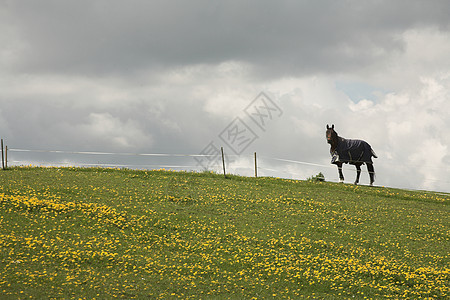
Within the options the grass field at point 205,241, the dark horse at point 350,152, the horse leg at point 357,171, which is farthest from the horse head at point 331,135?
the grass field at point 205,241

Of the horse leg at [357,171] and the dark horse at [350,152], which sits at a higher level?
the dark horse at [350,152]

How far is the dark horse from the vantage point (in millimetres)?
41656

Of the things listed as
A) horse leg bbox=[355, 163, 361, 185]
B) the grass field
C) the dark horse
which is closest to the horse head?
the dark horse

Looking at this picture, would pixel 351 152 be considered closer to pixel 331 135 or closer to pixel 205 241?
pixel 331 135

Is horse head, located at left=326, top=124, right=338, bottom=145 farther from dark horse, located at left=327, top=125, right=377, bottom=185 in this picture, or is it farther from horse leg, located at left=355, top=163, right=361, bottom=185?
horse leg, located at left=355, top=163, right=361, bottom=185

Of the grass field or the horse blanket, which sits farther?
the horse blanket

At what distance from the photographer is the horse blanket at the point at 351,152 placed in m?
41.8

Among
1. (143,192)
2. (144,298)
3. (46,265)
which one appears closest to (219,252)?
(144,298)

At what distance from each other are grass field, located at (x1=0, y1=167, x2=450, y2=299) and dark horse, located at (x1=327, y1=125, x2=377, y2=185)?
336 inches

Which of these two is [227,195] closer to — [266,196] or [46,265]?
[266,196]

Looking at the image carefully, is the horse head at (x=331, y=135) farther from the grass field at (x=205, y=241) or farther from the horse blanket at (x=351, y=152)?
the grass field at (x=205, y=241)

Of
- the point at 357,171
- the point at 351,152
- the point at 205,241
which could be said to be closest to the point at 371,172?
the point at 357,171

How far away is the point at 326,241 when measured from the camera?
22.4 m

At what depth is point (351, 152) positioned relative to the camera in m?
42.2
